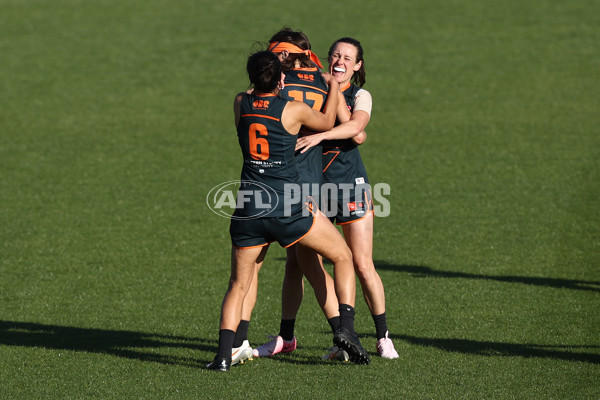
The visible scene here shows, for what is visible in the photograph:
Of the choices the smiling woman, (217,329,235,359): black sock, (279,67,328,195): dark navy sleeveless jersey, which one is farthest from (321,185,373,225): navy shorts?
(217,329,235,359): black sock

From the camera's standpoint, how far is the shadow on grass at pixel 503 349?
700 centimetres

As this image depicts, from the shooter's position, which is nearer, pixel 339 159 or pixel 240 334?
pixel 240 334

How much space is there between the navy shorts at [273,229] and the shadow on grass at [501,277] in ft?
14.0

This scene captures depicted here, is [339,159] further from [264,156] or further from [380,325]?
[380,325]

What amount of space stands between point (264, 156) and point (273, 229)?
52 centimetres

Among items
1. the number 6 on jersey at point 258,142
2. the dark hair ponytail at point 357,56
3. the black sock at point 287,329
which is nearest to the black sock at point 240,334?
the black sock at point 287,329

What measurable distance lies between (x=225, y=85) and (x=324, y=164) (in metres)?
15.1

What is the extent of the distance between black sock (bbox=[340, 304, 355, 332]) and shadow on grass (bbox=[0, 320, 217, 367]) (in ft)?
3.92

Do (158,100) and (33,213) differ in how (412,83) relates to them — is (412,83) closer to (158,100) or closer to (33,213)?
(158,100)

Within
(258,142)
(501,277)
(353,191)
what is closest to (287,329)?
(353,191)

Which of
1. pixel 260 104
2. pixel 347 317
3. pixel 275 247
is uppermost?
pixel 260 104

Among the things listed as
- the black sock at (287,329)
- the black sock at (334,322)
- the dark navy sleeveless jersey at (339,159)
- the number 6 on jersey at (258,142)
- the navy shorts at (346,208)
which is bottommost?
the black sock at (287,329)

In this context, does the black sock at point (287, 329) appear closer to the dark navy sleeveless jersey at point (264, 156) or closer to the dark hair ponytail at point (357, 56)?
the dark navy sleeveless jersey at point (264, 156)

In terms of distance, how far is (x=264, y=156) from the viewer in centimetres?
614
